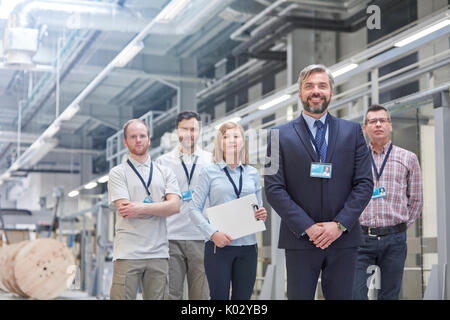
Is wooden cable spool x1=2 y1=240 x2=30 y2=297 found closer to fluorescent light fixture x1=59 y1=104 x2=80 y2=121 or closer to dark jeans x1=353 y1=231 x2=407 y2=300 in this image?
fluorescent light fixture x1=59 y1=104 x2=80 y2=121

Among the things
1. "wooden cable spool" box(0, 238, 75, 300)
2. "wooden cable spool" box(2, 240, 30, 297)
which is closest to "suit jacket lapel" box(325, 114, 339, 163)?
"wooden cable spool" box(0, 238, 75, 300)

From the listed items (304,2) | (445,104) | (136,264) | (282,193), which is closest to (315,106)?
(282,193)

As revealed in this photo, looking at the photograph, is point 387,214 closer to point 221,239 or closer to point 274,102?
point 221,239

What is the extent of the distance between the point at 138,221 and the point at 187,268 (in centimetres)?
47

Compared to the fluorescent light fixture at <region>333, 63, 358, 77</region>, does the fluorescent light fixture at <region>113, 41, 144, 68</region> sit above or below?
above

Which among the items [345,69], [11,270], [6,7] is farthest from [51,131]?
[345,69]

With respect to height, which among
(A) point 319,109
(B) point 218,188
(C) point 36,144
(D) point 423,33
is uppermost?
(D) point 423,33

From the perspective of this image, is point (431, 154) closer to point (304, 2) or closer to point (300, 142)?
point (300, 142)

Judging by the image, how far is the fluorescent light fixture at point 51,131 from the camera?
443 cm

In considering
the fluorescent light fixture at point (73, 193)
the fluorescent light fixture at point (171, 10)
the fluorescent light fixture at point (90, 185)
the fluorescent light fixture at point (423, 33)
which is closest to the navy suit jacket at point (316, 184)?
the fluorescent light fixture at point (423, 33)

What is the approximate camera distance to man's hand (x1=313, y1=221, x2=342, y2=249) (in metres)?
2.10

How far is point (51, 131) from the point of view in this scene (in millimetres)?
4434

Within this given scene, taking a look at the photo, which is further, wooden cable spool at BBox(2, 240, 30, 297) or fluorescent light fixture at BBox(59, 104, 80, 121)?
fluorescent light fixture at BBox(59, 104, 80, 121)

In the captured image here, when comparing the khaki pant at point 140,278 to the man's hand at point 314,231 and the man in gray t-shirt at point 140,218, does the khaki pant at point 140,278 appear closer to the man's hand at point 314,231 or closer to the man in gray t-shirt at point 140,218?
the man in gray t-shirt at point 140,218
